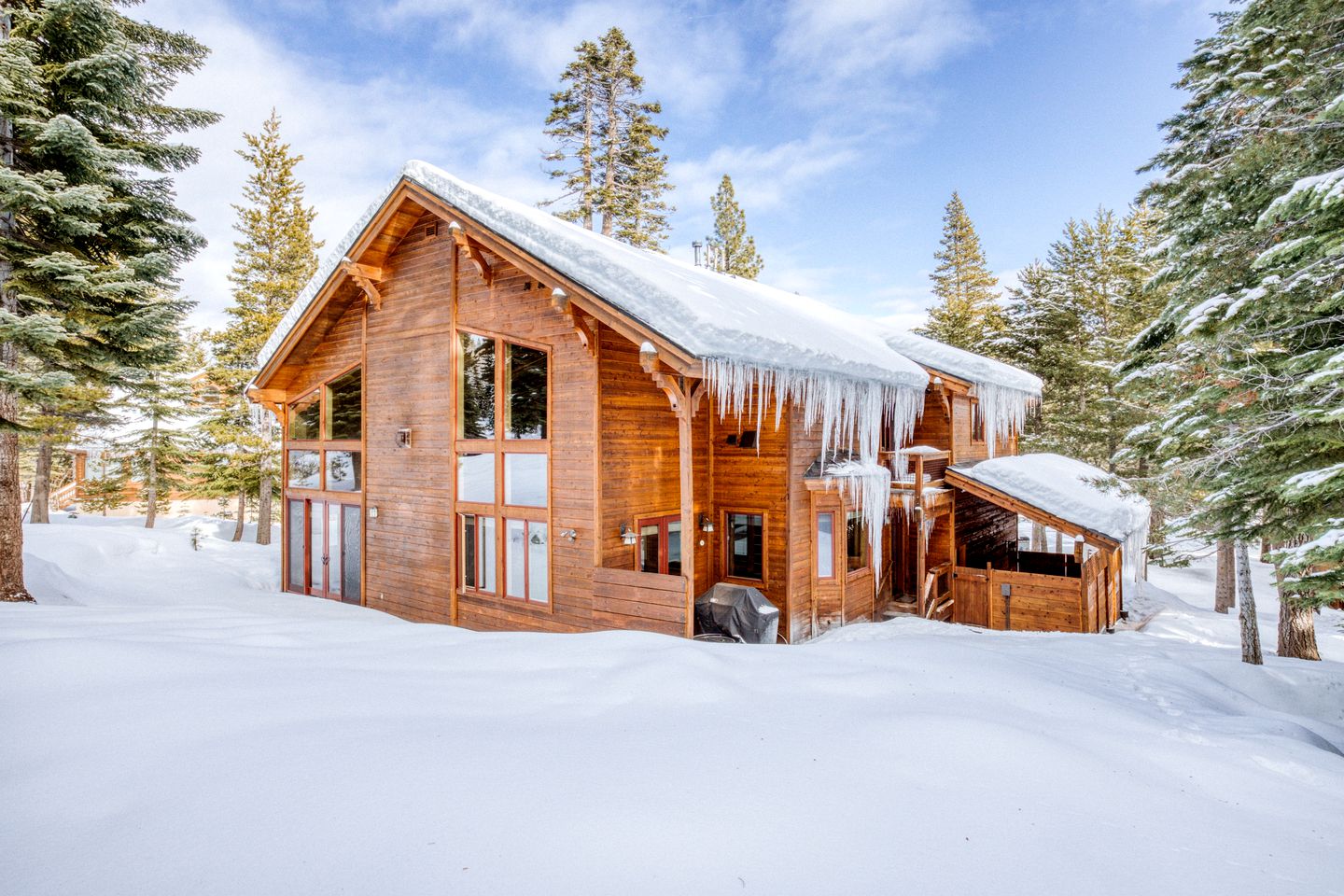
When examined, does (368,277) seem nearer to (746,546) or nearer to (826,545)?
(746,546)

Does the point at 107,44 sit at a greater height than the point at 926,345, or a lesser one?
greater

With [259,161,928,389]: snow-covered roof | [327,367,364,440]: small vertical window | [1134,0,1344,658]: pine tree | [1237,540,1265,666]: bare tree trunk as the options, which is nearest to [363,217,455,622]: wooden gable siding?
[327,367,364,440]: small vertical window

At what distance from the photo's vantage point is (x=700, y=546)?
9016mm

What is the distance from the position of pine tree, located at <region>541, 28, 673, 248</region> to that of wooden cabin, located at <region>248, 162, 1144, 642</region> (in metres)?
11.0

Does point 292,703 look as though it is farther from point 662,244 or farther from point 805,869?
point 662,244

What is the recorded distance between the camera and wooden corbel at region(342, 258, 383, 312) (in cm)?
933

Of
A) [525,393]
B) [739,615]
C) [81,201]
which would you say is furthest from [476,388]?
[81,201]

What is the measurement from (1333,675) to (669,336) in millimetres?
8275

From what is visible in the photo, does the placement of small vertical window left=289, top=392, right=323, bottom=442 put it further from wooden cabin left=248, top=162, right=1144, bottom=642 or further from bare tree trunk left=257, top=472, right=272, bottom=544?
bare tree trunk left=257, top=472, right=272, bottom=544

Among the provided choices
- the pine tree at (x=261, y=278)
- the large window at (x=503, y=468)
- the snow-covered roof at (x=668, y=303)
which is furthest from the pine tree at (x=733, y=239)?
the large window at (x=503, y=468)

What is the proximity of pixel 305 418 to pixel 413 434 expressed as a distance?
348cm

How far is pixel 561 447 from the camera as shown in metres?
→ 7.78

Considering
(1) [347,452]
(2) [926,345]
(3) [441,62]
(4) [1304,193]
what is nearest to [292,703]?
(4) [1304,193]

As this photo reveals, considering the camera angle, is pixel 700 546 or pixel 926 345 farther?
pixel 926 345
